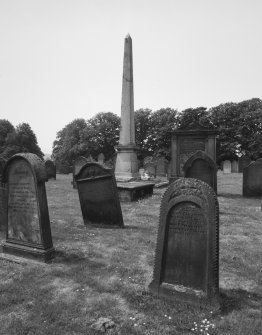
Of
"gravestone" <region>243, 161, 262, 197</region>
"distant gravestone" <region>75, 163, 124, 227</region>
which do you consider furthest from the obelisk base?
"distant gravestone" <region>75, 163, 124, 227</region>

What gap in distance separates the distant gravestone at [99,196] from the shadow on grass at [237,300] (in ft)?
13.2

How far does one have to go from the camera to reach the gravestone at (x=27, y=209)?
17.0ft

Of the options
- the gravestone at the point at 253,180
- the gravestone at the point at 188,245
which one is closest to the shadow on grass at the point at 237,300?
the gravestone at the point at 188,245

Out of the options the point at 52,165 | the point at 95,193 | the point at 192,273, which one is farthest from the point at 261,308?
the point at 52,165

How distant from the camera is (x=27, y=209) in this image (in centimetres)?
535

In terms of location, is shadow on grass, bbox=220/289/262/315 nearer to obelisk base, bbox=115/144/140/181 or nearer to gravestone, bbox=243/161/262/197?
gravestone, bbox=243/161/262/197

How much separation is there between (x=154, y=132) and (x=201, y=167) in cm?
4378

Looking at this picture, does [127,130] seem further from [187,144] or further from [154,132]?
[154,132]

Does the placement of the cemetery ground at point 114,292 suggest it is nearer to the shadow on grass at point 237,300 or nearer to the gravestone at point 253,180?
the shadow on grass at point 237,300

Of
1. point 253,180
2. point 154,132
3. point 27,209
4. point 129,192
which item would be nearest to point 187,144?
point 253,180

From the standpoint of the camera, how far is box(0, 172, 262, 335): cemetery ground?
322 cm

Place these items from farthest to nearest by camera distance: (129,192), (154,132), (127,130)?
(154,132), (127,130), (129,192)

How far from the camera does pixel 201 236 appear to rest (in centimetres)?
375

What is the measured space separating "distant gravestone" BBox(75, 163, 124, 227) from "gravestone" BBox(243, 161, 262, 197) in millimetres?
8011
